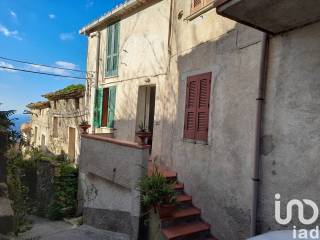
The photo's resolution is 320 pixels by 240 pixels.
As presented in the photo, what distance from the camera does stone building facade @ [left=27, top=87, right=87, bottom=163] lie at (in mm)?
12914

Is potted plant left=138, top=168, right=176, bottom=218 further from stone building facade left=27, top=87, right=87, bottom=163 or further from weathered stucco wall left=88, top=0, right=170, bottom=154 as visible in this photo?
stone building facade left=27, top=87, right=87, bottom=163

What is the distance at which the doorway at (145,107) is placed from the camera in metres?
9.01

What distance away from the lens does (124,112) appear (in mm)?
9531

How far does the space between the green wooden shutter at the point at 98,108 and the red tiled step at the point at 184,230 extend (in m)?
6.39

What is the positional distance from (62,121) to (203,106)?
10.6m

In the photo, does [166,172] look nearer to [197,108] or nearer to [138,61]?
[197,108]

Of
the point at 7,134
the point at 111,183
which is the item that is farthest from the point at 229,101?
the point at 7,134

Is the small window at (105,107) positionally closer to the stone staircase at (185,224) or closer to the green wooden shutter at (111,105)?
the green wooden shutter at (111,105)

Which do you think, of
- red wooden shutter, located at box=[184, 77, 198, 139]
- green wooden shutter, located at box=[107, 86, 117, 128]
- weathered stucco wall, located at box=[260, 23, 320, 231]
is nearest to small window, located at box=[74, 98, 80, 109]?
green wooden shutter, located at box=[107, 86, 117, 128]

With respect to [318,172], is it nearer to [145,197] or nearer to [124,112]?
[145,197]

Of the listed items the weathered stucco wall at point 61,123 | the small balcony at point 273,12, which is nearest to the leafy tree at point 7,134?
the weathered stucco wall at point 61,123

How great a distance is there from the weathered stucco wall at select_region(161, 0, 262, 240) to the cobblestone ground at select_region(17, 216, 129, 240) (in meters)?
A: 2.31

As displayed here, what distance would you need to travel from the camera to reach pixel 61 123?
14836 millimetres

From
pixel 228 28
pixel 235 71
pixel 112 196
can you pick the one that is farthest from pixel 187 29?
pixel 112 196
